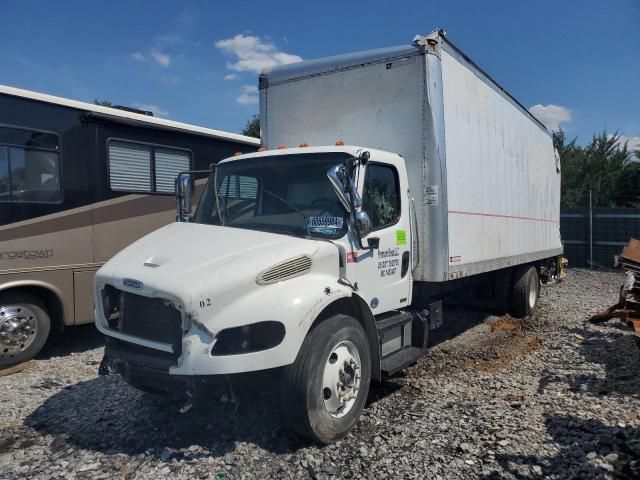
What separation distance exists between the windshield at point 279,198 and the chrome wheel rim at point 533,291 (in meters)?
5.87

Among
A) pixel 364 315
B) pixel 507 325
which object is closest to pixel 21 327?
pixel 364 315

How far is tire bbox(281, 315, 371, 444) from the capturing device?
352cm

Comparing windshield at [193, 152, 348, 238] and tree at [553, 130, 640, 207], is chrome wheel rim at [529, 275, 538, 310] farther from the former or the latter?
tree at [553, 130, 640, 207]

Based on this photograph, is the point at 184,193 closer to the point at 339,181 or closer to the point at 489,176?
the point at 339,181

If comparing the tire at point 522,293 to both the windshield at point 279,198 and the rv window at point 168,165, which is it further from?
the rv window at point 168,165

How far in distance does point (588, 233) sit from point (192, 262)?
16964 millimetres

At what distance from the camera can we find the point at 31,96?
597 cm

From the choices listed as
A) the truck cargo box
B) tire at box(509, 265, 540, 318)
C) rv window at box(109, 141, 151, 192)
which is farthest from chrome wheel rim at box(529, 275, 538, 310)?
rv window at box(109, 141, 151, 192)

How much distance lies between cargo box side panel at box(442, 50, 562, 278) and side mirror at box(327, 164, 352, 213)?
1.71 metres

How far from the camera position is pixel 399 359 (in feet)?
15.6

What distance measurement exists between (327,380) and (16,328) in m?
4.25

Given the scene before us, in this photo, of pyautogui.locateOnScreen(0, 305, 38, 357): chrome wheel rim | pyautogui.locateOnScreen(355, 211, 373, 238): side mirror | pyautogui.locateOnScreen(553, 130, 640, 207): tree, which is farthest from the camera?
pyautogui.locateOnScreen(553, 130, 640, 207): tree

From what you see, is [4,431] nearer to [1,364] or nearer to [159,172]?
[1,364]

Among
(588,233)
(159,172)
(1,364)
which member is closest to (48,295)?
(1,364)
